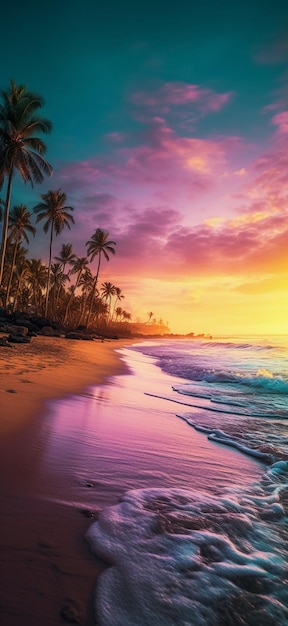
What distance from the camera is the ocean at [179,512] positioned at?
1633 millimetres

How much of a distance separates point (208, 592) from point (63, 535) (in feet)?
3.09

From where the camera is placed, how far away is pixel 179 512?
8.38ft

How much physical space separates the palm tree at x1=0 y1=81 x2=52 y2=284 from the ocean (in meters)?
21.5

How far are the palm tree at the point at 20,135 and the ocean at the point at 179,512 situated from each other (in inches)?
846

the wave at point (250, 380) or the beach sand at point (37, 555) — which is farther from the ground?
the beach sand at point (37, 555)

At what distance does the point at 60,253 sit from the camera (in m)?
52.2

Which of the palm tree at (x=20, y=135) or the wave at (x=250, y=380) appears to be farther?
the palm tree at (x=20, y=135)

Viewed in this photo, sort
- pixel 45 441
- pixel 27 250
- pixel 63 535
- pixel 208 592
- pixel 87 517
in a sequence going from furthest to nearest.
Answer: pixel 27 250
pixel 45 441
pixel 87 517
pixel 63 535
pixel 208 592

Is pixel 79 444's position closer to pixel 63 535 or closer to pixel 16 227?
pixel 63 535

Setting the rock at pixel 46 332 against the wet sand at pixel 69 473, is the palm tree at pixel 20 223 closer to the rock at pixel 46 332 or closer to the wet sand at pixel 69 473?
the rock at pixel 46 332

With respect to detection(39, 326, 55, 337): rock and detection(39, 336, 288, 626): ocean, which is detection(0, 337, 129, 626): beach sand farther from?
detection(39, 326, 55, 337): rock

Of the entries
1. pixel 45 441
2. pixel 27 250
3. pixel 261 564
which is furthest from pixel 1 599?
pixel 27 250

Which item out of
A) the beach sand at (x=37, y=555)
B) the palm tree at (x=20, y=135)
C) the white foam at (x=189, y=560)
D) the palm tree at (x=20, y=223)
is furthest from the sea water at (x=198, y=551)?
the palm tree at (x=20, y=223)

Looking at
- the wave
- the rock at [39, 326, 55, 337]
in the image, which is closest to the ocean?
the wave
